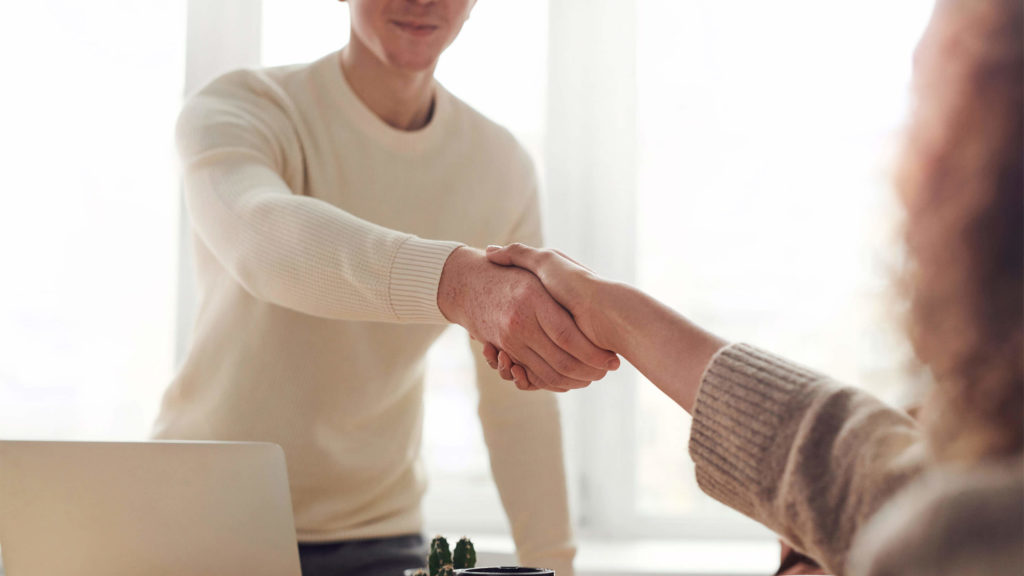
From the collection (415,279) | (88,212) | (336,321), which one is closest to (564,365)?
(415,279)

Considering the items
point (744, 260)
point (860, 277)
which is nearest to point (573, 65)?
point (744, 260)

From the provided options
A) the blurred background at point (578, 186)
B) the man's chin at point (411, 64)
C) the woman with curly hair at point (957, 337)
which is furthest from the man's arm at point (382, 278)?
the blurred background at point (578, 186)

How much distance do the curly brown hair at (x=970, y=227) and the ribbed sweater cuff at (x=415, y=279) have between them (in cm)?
78

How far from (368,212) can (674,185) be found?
1.07 metres

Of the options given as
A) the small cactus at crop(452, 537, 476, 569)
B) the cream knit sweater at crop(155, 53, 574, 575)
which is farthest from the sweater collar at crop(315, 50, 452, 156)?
the small cactus at crop(452, 537, 476, 569)

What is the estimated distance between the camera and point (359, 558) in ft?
5.17

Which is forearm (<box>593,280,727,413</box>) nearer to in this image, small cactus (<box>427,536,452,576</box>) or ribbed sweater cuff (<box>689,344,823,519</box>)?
ribbed sweater cuff (<box>689,344,823,519</box>)

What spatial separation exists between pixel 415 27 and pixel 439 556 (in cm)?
101

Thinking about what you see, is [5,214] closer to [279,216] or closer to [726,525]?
[279,216]

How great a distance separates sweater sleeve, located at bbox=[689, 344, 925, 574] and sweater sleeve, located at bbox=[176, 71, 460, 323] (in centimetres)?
56

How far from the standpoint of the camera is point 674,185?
2.50 meters

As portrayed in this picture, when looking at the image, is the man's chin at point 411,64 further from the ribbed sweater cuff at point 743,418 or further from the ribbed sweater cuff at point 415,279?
the ribbed sweater cuff at point 743,418

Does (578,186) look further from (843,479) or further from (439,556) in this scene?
(843,479)

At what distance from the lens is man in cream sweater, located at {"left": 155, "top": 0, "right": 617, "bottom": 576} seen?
1271 millimetres
